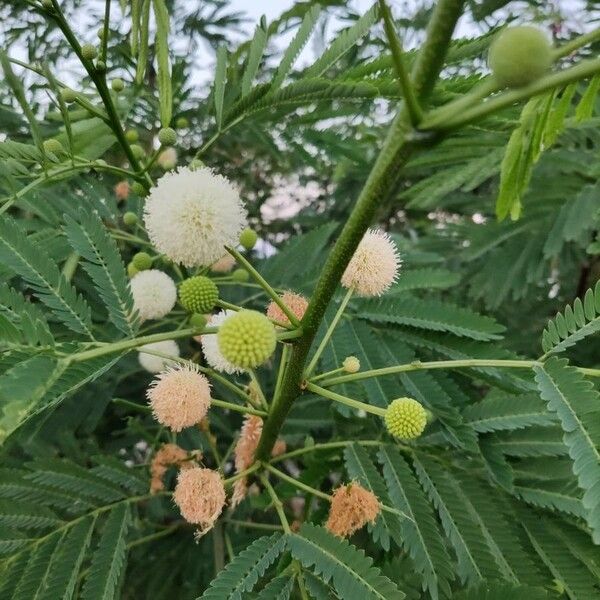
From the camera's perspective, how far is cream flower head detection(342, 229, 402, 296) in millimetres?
1129

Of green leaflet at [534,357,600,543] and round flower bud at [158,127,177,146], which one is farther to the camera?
round flower bud at [158,127,177,146]

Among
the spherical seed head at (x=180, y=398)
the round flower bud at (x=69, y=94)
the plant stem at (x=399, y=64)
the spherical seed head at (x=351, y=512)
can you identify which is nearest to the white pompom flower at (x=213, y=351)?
the spherical seed head at (x=180, y=398)

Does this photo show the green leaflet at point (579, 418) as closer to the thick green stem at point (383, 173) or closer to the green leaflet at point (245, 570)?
the thick green stem at point (383, 173)

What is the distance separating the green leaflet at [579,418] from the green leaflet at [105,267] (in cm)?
62

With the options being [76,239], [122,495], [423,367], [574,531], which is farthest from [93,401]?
[574,531]

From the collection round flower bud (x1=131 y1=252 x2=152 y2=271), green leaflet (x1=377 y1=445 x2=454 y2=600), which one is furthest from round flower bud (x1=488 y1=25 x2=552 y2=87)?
round flower bud (x1=131 y1=252 x2=152 y2=271)

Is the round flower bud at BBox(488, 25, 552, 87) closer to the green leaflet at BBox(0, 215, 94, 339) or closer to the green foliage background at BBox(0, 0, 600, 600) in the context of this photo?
the green foliage background at BBox(0, 0, 600, 600)

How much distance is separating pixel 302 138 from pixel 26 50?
1.55 meters

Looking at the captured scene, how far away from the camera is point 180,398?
110 cm

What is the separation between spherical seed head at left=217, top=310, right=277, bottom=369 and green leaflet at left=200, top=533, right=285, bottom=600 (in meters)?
0.38

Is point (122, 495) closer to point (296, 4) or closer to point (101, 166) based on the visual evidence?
point (101, 166)

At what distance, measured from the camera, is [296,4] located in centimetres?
189

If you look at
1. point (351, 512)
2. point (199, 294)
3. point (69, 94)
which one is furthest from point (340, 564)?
point (69, 94)

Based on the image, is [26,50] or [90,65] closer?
[90,65]
